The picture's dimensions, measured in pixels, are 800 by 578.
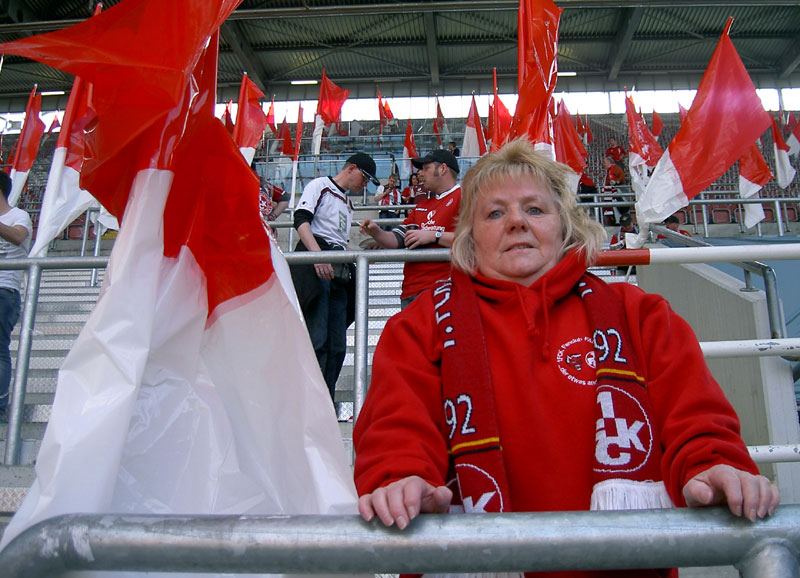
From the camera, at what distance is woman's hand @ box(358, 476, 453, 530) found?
0.80 meters

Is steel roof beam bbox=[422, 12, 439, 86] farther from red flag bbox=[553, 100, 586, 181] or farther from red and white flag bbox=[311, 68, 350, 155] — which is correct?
red flag bbox=[553, 100, 586, 181]

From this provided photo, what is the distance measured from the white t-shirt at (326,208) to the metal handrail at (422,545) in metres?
3.29

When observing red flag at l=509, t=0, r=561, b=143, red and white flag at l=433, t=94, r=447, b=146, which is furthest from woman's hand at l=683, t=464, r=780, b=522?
red and white flag at l=433, t=94, r=447, b=146

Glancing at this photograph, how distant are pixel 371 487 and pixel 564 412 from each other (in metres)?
0.42

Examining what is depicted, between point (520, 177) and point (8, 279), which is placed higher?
Answer: point (8, 279)

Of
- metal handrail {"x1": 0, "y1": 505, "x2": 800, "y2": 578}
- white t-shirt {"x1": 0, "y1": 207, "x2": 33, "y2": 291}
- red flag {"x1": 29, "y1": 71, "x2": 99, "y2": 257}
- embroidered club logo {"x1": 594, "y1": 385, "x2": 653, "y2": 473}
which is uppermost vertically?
red flag {"x1": 29, "y1": 71, "x2": 99, "y2": 257}

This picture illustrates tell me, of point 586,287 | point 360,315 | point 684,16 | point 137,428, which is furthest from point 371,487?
point 684,16

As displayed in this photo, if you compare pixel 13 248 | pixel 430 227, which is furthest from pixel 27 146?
pixel 430 227

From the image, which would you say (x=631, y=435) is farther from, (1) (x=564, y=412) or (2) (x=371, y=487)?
(2) (x=371, y=487)

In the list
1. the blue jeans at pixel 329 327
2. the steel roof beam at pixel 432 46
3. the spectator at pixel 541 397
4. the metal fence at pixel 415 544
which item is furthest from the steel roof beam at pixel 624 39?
the metal fence at pixel 415 544

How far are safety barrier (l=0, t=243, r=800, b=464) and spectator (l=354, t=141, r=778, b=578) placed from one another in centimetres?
92

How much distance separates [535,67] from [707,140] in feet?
3.76

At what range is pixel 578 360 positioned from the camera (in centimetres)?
134

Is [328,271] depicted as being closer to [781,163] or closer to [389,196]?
[389,196]
